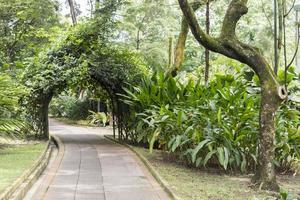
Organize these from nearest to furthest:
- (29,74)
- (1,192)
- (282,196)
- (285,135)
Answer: (282,196) → (1,192) → (285,135) → (29,74)

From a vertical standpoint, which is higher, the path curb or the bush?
the bush

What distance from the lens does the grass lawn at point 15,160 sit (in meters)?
6.96

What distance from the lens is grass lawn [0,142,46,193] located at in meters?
6.96

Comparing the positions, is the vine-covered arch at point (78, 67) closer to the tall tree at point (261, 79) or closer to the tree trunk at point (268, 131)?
the tall tree at point (261, 79)

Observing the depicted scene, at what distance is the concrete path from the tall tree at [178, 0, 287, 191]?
165cm

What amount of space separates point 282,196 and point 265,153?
1591 mm

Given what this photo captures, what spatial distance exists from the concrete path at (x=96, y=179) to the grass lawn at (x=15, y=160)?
38 centimetres

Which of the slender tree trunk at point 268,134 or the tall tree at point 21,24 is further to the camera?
the tall tree at point 21,24

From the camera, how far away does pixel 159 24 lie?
81.9 feet

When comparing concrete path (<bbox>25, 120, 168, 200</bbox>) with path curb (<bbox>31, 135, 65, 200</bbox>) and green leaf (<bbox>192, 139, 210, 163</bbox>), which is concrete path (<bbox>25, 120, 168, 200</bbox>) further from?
green leaf (<bbox>192, 139, 210, 163</bbox>)

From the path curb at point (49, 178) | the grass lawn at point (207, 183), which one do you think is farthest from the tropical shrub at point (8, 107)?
the grass lawn at point (207, 183)

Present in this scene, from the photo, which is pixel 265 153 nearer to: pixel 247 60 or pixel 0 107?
pixel 247 60

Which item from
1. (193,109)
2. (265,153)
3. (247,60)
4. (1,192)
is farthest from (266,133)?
(1,192)

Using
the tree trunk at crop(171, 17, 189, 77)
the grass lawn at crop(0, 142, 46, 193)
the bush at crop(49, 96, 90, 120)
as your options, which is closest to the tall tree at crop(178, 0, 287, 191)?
the grass lawn at crop(0, 142, 46, 193)
